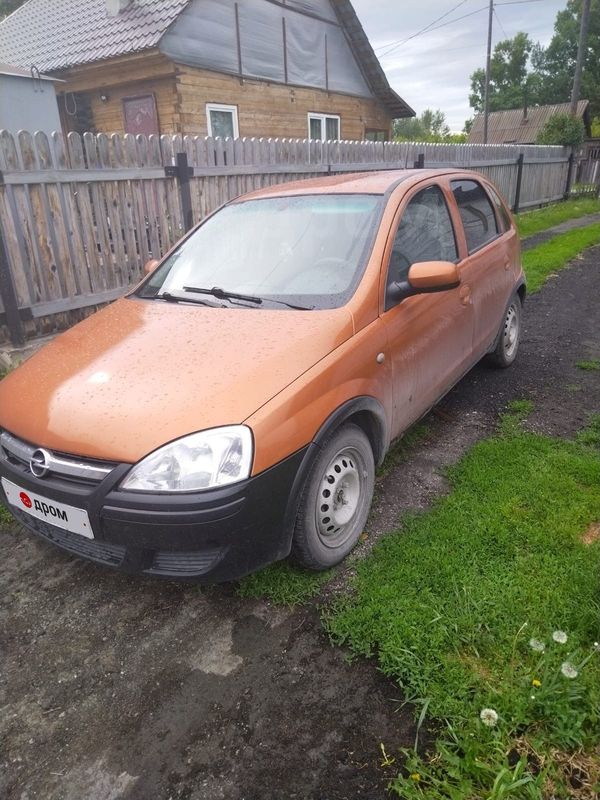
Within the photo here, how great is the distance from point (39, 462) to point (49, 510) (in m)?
0.20

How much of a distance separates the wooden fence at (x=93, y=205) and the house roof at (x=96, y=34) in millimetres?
6322

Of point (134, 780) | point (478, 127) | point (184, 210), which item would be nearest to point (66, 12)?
point (184, 210)

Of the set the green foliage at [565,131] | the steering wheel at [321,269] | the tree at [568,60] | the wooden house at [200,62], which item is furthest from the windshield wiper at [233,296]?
the tree at [568,60]

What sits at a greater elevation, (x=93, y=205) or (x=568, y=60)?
(x=568, y=60)

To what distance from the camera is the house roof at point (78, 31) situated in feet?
38.4

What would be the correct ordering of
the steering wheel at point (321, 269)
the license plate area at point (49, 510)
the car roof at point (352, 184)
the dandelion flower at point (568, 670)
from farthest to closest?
the car roof at point (352, 184)
the steering wheel at point (321, 269)
the license plate area at point (49, 510)
the dandelion flower at point (568, 670)

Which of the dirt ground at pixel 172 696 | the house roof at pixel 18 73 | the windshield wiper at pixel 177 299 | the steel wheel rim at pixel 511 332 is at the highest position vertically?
the house roof at pixel 18 73

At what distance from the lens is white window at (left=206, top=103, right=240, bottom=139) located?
12.9m

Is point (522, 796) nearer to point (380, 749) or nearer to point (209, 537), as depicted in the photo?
point (380, 749)

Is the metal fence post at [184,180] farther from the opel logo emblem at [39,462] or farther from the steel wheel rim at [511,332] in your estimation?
the opel logo emblem at [39,462]

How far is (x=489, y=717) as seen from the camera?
1.86 metres

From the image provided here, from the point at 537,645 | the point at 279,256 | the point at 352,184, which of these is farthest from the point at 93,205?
the point at 537,645

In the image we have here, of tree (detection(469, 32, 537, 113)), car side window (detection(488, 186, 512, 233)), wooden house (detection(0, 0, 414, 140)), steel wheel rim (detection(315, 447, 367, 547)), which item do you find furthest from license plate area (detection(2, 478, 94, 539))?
tree (detection(469, 32, 537, 113))

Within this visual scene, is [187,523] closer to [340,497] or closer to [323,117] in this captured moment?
[340,497]
